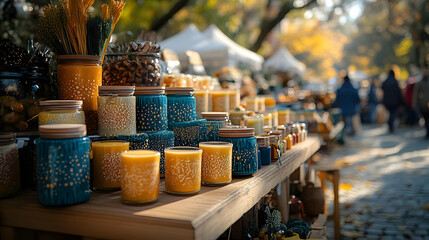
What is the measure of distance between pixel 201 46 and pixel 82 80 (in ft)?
20.8

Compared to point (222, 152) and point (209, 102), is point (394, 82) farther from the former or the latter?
point (222, 152)

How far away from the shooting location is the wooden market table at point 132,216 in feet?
3.91

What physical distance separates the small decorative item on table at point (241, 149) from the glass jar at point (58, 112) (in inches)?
25.1

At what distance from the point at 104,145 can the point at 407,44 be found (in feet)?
105

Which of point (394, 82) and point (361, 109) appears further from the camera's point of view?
point (361, 109)

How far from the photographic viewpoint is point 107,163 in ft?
4.85

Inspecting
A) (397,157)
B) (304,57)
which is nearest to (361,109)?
(397,157)

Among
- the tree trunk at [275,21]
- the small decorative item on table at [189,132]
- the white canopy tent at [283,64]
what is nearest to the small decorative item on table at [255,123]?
the small decorative item on table at [189,132]

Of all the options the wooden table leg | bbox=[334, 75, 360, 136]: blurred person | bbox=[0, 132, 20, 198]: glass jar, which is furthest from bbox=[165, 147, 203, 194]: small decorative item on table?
bbox=[334, 75, 360, 136]: blurred person

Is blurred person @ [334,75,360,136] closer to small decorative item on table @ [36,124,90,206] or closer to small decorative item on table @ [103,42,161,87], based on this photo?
small decorative item on table @ [103,42,161,87]

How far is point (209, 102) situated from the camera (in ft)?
8.23

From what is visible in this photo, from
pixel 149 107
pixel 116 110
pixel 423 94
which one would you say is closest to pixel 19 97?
pixel 116 110

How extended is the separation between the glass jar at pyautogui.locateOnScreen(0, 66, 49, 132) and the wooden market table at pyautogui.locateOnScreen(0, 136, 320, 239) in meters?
0.28

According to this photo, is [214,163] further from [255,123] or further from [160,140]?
[255,123]
